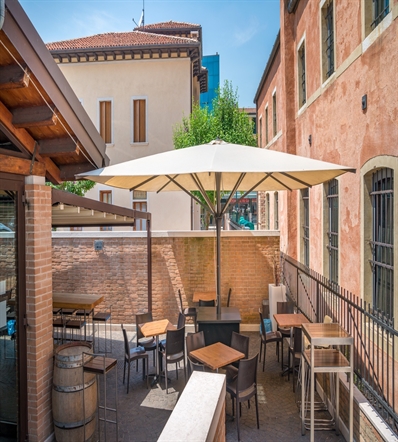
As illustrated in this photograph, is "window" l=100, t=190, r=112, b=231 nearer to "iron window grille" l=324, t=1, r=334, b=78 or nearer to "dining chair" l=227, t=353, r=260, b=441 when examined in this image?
"iron window grille" l=324, t=1, r=334, b=78

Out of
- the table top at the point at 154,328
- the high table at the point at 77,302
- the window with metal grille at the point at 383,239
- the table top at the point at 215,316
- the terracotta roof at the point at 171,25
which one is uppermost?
the terracotta roof at the point at 171,25

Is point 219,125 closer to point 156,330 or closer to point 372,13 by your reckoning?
point 372,13

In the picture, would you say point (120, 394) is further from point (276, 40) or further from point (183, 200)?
point (276, 40)

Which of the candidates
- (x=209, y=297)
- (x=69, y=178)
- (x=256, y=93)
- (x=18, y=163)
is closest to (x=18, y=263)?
(x=18, y=163)

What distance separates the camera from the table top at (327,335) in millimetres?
4258

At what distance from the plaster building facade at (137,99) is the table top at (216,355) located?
10.6 metres

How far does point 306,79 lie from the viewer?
9.05 metres

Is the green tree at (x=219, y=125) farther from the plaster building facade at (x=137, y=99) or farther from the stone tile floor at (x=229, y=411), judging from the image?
the stone tile floor at (x=229, y=411)

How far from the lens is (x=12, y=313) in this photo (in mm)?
4422

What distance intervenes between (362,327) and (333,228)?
2.37 metres

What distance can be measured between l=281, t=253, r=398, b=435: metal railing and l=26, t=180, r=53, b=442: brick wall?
12.7 ft

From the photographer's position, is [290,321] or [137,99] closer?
[290,321]

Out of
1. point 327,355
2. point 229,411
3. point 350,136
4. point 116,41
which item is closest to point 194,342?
point 229,411

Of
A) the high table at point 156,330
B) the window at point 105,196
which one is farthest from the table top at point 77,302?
the window at point 105,196
